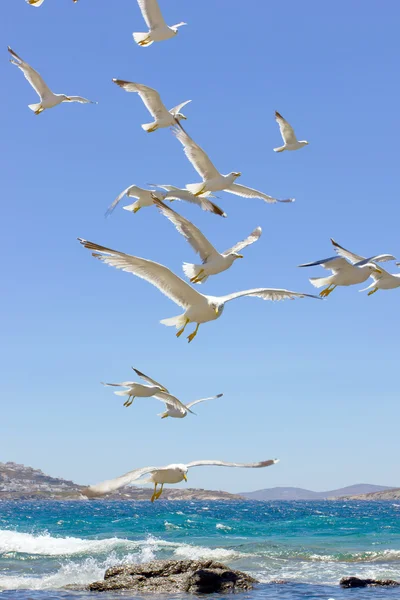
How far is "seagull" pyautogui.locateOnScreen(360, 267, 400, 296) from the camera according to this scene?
1257 cm

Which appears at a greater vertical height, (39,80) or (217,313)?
(39,80)

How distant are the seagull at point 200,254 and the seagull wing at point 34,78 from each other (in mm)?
5378

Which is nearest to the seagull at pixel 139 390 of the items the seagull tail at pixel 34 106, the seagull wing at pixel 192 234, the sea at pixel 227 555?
the seagull wing at pixel 192 234

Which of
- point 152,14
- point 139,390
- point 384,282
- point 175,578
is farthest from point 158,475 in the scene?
point 152,14

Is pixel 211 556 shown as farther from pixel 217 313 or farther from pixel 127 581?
pixel 217 313

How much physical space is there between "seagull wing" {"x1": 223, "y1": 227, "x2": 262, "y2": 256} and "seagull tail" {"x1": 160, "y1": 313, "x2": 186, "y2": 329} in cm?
179

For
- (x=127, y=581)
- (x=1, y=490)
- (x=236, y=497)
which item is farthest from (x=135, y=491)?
(x=127, y=581)

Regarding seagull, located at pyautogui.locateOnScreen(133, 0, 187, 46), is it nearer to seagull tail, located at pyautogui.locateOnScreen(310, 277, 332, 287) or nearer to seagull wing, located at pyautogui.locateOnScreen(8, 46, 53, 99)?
seagull wing, located at pyautogui.locateOnScreen(8, 46, 53, 99)

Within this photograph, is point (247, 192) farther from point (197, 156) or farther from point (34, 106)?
point (34, 106)

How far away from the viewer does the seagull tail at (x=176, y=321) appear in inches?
397

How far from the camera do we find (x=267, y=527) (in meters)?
37.5

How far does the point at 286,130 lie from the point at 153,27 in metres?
3.50

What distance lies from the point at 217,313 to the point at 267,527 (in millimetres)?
29442

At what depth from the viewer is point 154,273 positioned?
32.1ft
